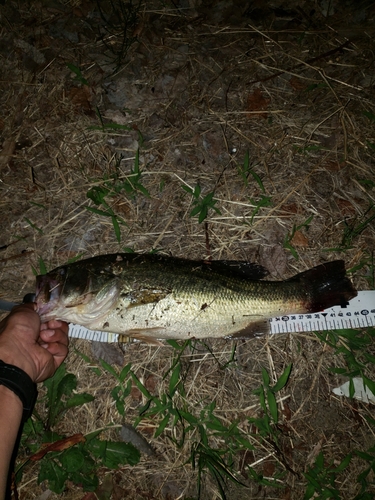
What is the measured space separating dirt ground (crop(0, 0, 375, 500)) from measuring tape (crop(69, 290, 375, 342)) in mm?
168

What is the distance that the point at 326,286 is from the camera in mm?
3451

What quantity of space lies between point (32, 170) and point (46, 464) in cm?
326

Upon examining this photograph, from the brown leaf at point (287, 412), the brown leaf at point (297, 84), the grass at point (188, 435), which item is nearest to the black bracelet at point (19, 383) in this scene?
the grass at point (188, 435)

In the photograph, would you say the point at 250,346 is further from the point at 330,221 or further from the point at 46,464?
the point at 46,464

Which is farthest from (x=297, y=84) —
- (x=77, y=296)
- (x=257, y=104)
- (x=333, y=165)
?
(x=77, y=296)

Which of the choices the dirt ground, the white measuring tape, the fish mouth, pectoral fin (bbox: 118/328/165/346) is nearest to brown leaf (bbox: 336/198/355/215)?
the dirt ground

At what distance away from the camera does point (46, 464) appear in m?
3.41

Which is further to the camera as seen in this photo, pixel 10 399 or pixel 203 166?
pixel 203 166

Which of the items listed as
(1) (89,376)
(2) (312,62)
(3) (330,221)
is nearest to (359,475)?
(3) (330,221)

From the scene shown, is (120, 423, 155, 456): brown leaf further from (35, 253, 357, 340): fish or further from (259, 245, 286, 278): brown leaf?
(259, 245, 286, 278): brown leaf

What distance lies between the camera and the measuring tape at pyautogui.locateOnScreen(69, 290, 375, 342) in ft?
11.9

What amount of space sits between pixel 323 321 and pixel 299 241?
2.99 ft

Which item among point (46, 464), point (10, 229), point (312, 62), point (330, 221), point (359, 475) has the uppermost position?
point (312, 62)

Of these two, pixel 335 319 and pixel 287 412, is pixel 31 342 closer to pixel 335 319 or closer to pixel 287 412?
pixel 287 412
